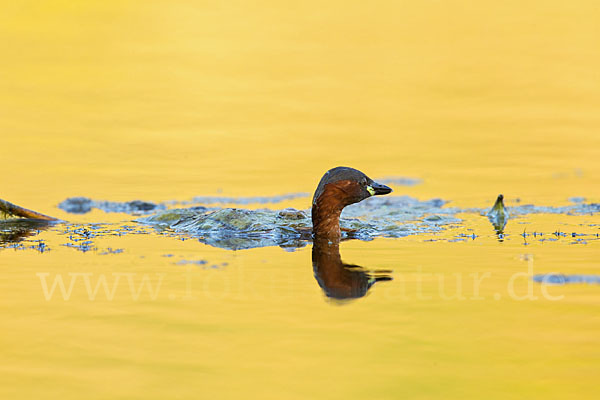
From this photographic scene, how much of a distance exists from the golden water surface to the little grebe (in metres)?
0.67

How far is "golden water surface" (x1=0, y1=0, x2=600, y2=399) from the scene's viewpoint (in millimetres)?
4684

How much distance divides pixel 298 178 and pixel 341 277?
8.20 meters

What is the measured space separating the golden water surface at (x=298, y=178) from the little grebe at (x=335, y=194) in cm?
67

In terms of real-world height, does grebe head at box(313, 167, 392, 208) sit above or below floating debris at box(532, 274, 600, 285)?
above

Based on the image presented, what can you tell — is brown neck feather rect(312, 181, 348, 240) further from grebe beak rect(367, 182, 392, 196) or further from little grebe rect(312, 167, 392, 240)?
grebe beak rect(367, 182, 392, 196)

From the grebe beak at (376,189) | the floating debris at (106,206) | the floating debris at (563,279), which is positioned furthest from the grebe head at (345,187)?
the floating debris at (106,206)

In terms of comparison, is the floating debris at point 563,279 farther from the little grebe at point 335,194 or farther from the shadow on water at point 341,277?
the little grebe at point 335,194

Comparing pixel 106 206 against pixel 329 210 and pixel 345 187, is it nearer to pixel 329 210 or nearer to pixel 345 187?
pixel 329 210

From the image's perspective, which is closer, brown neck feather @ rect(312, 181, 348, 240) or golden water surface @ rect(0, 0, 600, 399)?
golden water surface @ rect(0, 0, 600, 399)

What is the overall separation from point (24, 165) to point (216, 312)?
11181 mm

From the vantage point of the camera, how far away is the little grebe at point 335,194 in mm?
9375

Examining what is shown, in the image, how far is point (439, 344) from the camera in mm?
5008

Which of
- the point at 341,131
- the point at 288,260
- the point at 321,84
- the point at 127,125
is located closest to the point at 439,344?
the point at 288,260

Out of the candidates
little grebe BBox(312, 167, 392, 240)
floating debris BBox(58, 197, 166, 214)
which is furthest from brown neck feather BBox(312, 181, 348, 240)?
floating debris BBox(58, 197, 166, 214)
